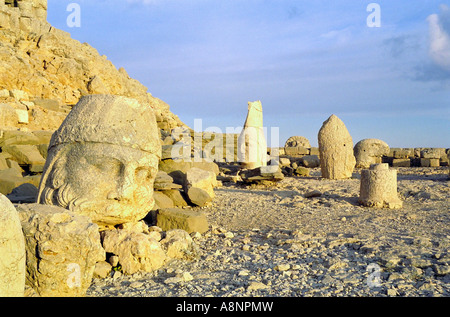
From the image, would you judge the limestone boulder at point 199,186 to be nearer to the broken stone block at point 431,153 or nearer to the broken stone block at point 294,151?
the broken stone block at point 294,151

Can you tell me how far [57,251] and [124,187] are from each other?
1.14 meters

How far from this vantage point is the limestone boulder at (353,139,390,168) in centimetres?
1725

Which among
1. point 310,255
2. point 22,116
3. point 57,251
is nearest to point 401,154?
point 310,255

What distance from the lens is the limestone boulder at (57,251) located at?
11.2 ft

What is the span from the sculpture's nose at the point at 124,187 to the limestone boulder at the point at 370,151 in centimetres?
1454

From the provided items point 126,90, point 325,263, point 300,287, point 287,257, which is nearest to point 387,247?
point 325,263

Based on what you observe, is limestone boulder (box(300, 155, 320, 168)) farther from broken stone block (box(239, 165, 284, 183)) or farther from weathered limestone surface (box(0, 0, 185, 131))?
weathered limestone surface (box(0, 0, 185, 131))

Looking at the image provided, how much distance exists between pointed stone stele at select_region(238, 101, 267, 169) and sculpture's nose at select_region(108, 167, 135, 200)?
29.7 feet

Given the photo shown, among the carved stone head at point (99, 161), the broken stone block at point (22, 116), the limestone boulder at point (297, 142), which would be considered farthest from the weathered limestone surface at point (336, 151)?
the broken stone block at point (22, 116)

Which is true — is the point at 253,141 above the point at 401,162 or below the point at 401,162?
above

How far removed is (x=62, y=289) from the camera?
3492 mm

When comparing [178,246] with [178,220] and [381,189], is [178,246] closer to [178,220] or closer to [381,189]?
[178,220]

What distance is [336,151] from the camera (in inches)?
476
